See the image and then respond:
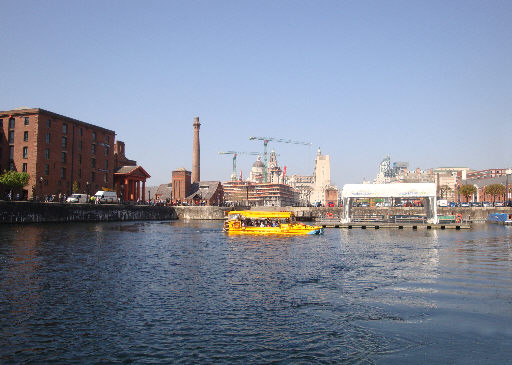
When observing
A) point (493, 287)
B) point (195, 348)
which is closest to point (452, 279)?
point (493, 287)

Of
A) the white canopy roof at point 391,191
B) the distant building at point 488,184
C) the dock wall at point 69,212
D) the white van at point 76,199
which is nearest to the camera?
the dock wall at point 69,212

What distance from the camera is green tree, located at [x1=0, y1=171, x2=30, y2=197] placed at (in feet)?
245

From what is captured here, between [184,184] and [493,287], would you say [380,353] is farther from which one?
[184,184]

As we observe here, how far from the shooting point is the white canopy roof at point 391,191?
73.9 metres

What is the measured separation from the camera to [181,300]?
20516 millimetres

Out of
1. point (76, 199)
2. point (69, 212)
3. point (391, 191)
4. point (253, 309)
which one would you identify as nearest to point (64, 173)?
point (76, 199)

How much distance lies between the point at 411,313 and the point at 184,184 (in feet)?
415

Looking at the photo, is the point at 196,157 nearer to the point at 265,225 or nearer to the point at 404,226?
the point at 265,225

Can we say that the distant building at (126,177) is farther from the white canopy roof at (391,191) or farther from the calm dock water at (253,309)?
the calm dock water at (253,309)

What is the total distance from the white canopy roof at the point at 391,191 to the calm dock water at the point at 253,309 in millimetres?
39491

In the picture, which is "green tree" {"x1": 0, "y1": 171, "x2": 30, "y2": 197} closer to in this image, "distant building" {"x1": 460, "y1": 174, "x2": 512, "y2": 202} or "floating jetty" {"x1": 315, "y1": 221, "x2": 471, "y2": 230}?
"floating jetty" {"x1": 315, "y1": 221, "x2": 471, "y2": 230}

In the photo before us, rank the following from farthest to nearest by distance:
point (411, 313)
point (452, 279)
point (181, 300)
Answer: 1. point (452, 279)
2. point (181, 300)
3. point (411, 313)

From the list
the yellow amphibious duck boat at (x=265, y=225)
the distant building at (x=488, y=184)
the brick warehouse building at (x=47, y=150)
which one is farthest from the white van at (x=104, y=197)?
the distant building at (x=488, y=184)

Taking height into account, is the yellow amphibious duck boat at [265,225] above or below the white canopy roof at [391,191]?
below
